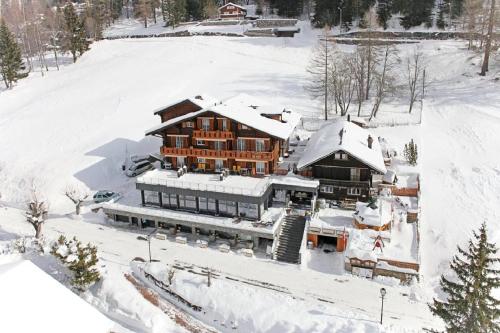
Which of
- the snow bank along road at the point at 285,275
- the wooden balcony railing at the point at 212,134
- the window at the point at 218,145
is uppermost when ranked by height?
the wooden balcony railing at the point at 212,134

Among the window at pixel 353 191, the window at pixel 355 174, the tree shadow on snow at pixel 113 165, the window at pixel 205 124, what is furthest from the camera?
the tree shadow on snow at pixel 113 165

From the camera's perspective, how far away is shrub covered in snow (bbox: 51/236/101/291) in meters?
30.3

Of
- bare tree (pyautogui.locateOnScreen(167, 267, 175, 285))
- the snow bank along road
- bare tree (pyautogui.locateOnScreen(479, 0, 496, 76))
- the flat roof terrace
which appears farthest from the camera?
bare tree (pyautogui.locateOnScreen(479, 0, 496, 76))

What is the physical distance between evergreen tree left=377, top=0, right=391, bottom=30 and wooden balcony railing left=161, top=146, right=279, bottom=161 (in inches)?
2260

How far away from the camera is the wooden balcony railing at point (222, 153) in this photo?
40375mm

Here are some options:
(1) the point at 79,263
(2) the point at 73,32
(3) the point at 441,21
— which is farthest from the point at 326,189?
(2) the point at 73,32

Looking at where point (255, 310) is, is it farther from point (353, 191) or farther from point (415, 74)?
point (415, 74)

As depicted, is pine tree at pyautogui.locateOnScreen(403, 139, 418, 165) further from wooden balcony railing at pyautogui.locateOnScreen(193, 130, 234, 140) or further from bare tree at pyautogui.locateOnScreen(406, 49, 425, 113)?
wooden balcony railing at pyautogui.locateOnScreen(193, 130, 234, 140)

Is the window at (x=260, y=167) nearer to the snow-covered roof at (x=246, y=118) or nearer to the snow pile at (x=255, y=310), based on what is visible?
the snow-covered roof at (x=246, y=118)

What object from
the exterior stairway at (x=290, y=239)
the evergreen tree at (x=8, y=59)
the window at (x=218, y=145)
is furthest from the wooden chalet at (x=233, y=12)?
the exterior stairway at (x=290, y=239)

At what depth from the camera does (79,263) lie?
99.0ft

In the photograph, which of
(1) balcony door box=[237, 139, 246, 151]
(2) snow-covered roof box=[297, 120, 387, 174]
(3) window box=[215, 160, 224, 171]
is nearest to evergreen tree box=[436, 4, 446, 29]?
(2) snow-covered roof box=[297, 120, 387, 174]

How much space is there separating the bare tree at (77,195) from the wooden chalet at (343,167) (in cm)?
2119

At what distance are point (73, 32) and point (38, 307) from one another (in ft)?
243
